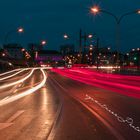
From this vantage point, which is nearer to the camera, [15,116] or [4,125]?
[4,125]

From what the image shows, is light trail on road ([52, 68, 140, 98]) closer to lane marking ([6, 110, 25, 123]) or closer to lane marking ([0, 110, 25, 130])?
lane marking ([6, 110, 25, 123])

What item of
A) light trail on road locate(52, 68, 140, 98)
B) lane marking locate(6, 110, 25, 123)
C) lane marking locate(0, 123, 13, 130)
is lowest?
light trail on road locate(52, 68, 140, 98)

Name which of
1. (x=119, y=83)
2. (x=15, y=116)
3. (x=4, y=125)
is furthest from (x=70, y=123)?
(x=119, y=83)

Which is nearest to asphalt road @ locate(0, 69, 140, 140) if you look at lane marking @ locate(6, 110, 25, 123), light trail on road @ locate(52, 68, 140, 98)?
lane marking @ locate(6, 110, 25, 123)

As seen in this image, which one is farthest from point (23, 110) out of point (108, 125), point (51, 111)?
point (108, 125)

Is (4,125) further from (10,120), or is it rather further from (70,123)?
(70,123)

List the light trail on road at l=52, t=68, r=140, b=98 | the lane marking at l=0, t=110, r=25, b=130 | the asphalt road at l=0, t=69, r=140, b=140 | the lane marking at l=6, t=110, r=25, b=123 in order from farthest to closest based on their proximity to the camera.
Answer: the light trail on road at l=52, t=68, r=140, b=98 → the lane marking at l=6, t=110, r=25, b=123 → the lane marking at l=0, t=110, r=25, b=130 → the asphalt road at l=0, t=69, r=140, b=140

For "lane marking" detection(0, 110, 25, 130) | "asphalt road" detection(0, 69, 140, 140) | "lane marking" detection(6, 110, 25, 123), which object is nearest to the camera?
"asphalt road" detection(0, 69, 140, 140)

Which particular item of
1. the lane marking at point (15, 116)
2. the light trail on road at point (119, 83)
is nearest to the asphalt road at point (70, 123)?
the lane marking at point (15, 116)

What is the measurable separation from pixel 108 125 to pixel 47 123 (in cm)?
187

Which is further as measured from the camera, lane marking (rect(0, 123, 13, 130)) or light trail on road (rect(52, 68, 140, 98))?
light trail on road (rect(52, 68, 140, 98))

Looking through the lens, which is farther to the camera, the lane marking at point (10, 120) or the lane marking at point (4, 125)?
the lane marking at point (10, 120)

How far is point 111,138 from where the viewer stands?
36.8 ft

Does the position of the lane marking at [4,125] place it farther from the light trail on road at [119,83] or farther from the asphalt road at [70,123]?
the light trail on road at [119,83]
